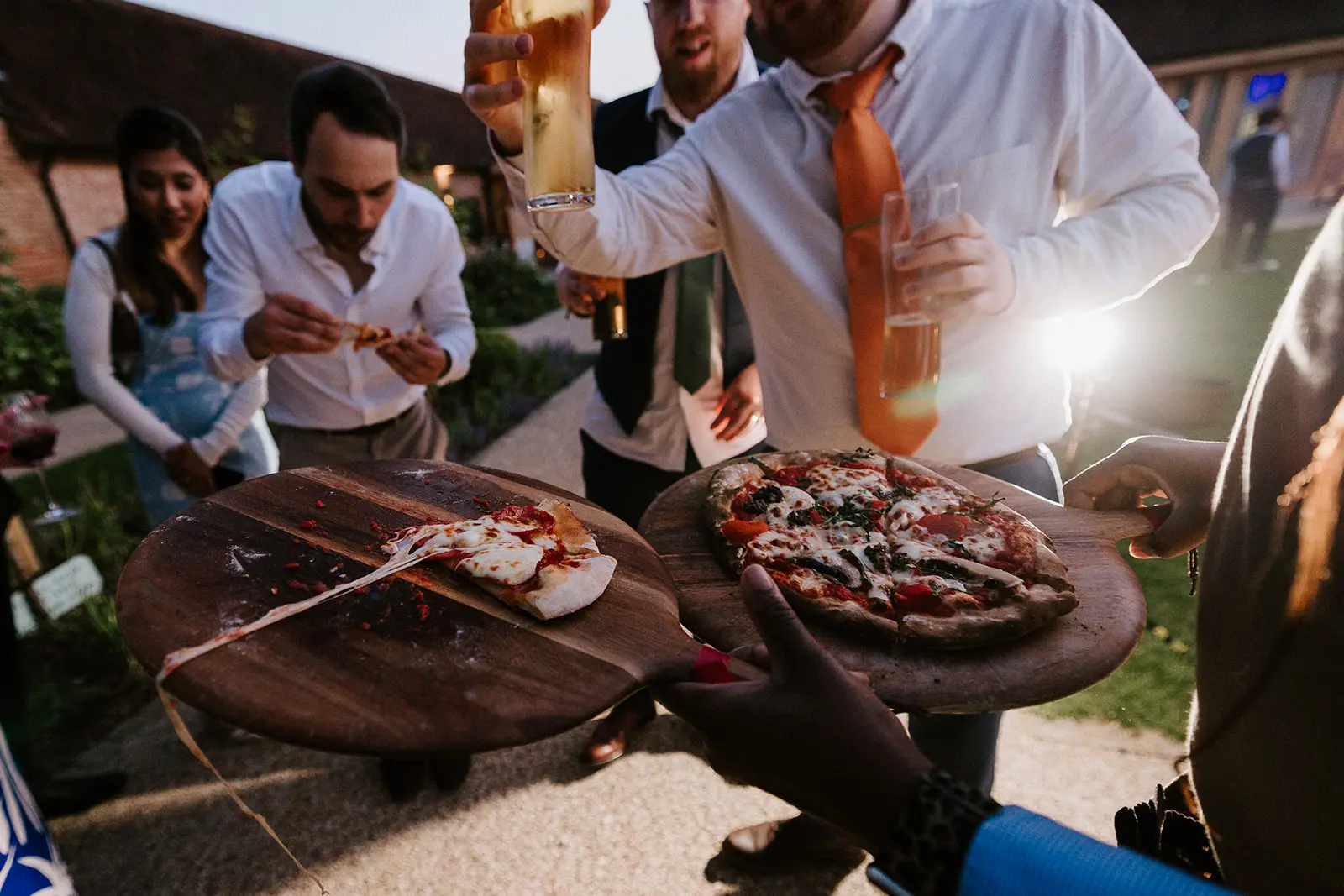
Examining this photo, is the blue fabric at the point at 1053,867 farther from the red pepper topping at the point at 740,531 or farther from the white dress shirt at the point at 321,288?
the white dress shirt at the point at 321,288

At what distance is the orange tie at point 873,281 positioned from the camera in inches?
76.2

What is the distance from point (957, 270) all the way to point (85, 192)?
1834 centimetres

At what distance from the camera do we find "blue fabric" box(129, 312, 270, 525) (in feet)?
11.0

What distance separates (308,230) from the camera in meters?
3.06

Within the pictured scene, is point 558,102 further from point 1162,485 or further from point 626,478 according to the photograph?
point 626,478

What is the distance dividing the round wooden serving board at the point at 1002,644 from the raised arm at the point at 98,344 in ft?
9.68

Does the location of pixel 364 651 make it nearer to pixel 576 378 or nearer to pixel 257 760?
pixel 257 760

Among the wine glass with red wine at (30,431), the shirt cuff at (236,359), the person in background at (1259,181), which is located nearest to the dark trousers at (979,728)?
the shirt cuff at (236,359)

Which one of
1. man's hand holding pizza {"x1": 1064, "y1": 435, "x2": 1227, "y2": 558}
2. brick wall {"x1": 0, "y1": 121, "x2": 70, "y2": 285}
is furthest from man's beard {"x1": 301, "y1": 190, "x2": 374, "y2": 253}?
brick wall {"x1": 0, "y1": 121, "x2": 70, "y2": 285}

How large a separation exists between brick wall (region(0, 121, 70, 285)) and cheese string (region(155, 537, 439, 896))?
16109mm

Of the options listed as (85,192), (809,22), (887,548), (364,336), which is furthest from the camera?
(85,192)

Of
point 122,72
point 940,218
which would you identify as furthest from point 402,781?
point 122,72

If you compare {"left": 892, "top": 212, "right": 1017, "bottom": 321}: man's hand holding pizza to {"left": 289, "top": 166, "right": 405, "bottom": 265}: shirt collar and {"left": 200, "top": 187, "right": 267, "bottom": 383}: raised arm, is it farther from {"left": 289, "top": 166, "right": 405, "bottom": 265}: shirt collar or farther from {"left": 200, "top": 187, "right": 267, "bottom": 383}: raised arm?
{"left": 200, "top": 187, "right": 267, "bottom": 383}: raised arm

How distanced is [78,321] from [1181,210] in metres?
4.52
